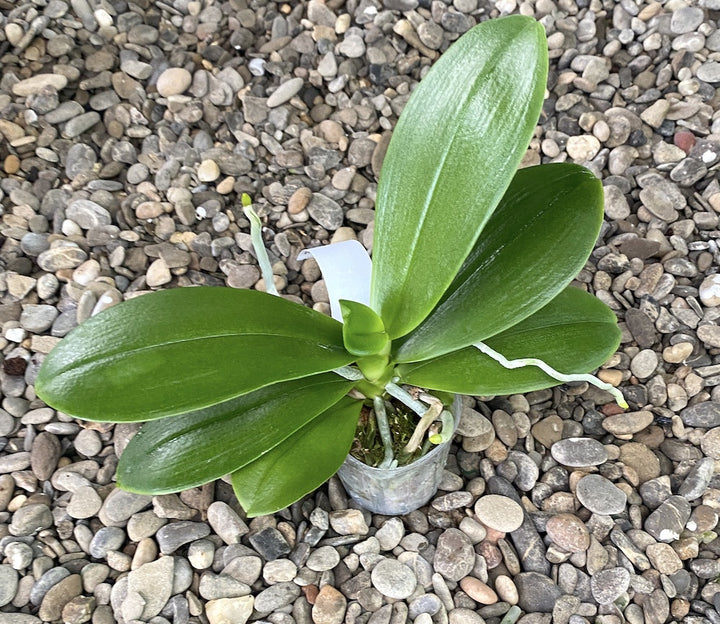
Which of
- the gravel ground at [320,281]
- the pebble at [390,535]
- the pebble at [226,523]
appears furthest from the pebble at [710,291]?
the pebble at [226,523]

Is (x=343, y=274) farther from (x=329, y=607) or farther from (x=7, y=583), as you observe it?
(x=7, y=583)

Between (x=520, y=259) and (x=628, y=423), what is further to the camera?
(x=628, y=423)

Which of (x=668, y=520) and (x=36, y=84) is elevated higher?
(x=36, y=84)

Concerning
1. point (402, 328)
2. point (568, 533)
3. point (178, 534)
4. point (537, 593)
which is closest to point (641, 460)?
point (568, 533)

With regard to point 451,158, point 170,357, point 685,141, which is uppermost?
point 451,158

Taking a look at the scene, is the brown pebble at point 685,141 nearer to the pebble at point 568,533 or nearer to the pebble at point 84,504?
the pebble at point 568,533

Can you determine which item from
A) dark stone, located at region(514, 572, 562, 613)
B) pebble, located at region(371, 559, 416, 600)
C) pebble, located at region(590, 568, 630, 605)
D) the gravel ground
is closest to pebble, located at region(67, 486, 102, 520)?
the gravel ground
